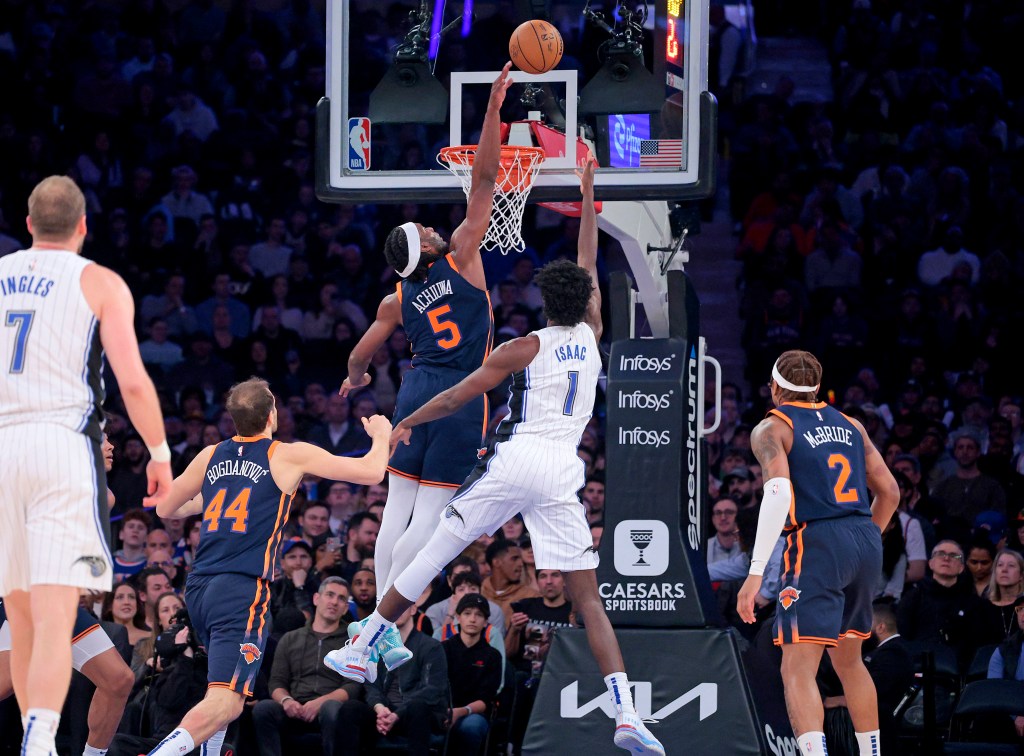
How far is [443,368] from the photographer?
Result: 30.2 feet

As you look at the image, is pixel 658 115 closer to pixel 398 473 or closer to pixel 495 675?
pixel 398 473

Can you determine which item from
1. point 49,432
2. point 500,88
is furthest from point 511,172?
point 49,432

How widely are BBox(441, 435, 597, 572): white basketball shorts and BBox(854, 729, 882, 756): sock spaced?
184 cm

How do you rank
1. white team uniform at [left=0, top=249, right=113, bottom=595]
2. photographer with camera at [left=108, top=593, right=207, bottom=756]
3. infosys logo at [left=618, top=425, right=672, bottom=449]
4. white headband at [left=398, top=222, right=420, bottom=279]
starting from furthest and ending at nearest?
1. photographer with camera at [left=108, top=593, right=207, bottom=756]
2. infosys logo at [left=618, top=425, right=672, bottom=449]
3. white headband at [left=398, top=222, right=420, bottom=279]
4. white team uniform at [left=0, top=249, right=113, bottom=595]

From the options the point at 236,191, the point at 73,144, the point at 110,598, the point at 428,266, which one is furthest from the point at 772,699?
the point at 73,144

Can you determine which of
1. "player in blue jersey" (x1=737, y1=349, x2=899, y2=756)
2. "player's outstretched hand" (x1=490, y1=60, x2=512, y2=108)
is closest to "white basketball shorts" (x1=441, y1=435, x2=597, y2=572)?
"player in blue jersey" (x1=737, y1=349, x2=899, y2=756)

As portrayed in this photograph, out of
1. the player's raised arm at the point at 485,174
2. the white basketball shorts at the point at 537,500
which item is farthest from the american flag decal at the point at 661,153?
the white basketball shorts at the point at 537,500

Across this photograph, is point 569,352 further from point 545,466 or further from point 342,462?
point 342,462

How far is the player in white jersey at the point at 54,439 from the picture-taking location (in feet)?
19.6

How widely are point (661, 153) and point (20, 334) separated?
4751 mm

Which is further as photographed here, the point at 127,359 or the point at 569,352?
the point at 569,352

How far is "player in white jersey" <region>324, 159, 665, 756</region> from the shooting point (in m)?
8.42

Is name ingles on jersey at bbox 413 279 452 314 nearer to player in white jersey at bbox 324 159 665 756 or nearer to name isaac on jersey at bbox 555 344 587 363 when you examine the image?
player in white jersey at bbox 324 159 665 756

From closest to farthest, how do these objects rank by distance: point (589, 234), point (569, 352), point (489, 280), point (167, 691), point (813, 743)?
point (813, 743) → point (569, 352) → point (589, 234) → point (167, 691) → point (489, 280)
